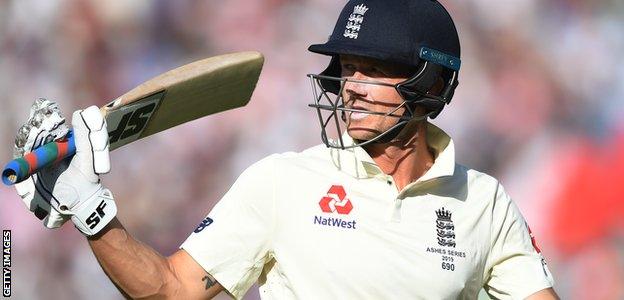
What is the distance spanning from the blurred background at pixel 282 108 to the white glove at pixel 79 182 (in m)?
2.97

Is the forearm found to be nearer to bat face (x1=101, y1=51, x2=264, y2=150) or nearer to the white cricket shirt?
the white cricket shirt

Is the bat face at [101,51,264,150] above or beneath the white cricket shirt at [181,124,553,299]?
above

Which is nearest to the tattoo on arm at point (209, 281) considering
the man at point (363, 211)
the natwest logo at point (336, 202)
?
the man at point (363, 211)

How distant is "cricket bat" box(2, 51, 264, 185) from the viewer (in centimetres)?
268

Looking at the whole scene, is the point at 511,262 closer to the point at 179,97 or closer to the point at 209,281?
the point at 209,281

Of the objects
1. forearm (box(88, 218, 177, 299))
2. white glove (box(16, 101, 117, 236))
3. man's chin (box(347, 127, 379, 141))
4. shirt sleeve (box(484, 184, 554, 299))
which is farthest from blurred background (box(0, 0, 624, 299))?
white glove (box(16, 101, 117, 236))

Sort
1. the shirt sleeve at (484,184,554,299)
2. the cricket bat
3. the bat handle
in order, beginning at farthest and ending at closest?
the shirt sleeve at (484,184,554,299)
the cricket bat
the bat handle

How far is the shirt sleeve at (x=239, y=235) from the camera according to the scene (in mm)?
2695

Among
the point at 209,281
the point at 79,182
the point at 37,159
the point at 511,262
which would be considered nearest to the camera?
the point at 37,159

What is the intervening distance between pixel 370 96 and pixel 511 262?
591 millimetres

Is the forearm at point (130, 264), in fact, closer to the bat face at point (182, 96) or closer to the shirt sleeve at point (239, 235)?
the shirt sleeve at point (239, 235)

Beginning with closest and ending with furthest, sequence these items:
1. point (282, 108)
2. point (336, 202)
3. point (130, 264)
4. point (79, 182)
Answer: point (79, 182) < point (130, 264) < point (336, 202) < point (282, 108)

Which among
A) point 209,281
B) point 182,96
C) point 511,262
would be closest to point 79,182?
point 209,281

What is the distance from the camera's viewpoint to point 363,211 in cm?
282
